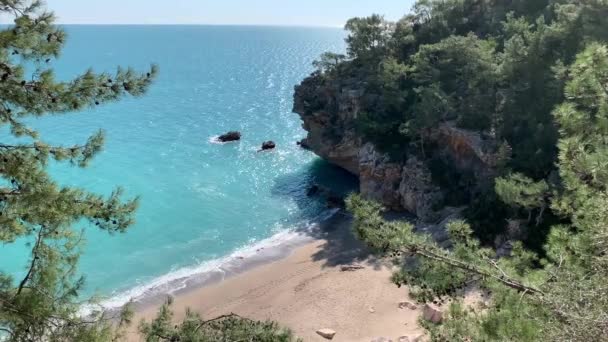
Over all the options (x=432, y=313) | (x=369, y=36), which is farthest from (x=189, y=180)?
(x=432, y=313)

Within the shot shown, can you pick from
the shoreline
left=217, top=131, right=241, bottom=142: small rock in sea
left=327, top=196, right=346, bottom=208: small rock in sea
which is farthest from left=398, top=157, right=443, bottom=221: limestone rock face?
left=217, top=131, right=241, bottom=142: small rock in sea

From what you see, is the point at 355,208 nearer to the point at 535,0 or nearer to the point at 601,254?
the point at 601,254

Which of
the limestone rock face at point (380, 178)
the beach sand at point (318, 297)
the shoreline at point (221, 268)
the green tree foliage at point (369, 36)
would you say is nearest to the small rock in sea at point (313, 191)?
the shoreline at point (221, 268)

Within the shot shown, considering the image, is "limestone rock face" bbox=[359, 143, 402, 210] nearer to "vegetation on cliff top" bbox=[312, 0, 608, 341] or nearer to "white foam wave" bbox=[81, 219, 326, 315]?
"vegetation on cliff top" bbox=[312, 0, 608, 341]

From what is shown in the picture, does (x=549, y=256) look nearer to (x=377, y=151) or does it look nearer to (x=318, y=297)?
(x=318, y=297)

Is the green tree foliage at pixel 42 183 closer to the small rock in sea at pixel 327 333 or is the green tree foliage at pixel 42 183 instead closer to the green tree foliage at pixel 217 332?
the green tree foliage at pixel 217 332
